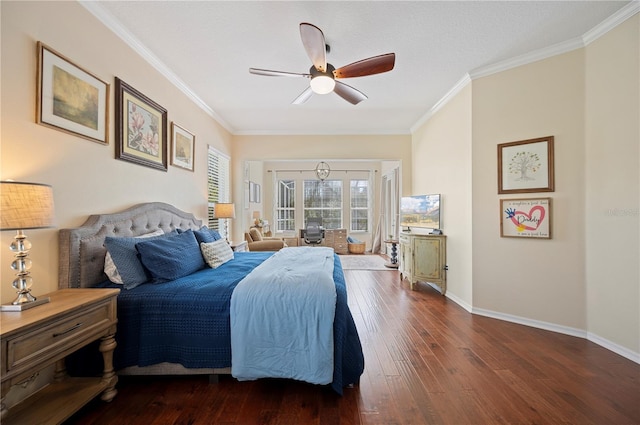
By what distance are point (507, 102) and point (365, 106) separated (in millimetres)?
1830

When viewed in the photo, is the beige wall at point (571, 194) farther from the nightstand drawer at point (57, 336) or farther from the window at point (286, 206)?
the window at point (286, 206)

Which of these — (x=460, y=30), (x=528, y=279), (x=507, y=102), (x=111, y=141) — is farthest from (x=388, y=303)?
(x=111, y=141)

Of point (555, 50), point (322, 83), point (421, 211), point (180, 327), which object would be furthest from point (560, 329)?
point (180, 327)

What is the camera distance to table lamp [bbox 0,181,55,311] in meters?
1.23

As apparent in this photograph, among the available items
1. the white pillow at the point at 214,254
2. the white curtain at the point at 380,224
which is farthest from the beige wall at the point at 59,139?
the white curtain at the point at 380,224

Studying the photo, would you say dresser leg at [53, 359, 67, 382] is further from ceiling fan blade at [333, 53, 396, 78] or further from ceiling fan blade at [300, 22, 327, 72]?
ceiling fan blade at [333, 53, 396, 78]

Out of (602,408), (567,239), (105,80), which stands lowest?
(602,408)

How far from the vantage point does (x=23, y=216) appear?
50.0 inches

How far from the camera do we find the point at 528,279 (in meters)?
2.80

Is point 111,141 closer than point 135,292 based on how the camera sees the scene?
No

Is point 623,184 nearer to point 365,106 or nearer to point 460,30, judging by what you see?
point 460,30

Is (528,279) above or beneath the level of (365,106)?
beneath

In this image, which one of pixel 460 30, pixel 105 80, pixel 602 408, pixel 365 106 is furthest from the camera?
pixel 365 106

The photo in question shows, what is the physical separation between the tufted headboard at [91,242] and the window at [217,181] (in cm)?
169
